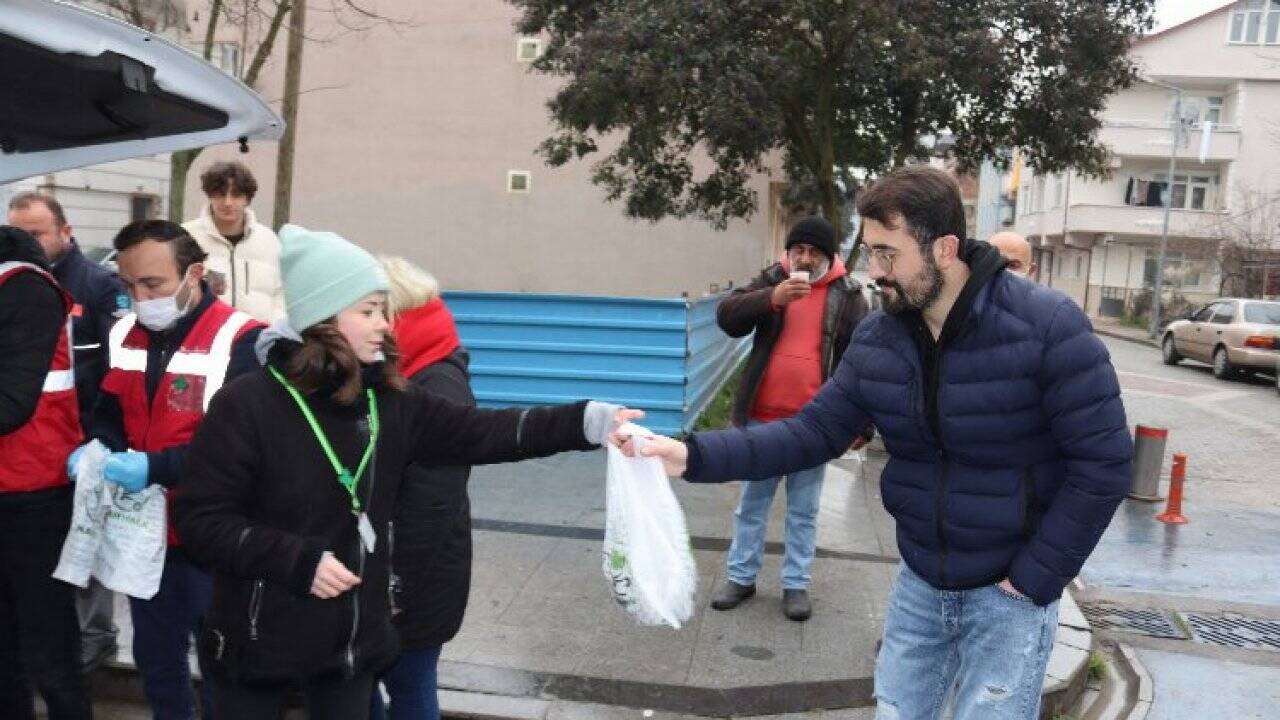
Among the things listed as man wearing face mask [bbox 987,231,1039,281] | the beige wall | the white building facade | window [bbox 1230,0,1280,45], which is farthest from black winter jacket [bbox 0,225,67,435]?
window [bbox 1230,0,1280,45]

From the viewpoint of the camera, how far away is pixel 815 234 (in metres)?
5.13

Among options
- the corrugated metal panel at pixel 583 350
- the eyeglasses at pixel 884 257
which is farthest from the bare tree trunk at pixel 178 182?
the eyeglasses at pixel 884 257

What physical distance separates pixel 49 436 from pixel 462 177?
23.6 m

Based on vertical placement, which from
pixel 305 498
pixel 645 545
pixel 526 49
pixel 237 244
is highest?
pixel 526 49

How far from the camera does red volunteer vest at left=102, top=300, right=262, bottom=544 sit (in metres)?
3.29

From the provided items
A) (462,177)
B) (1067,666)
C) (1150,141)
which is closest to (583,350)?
(1067,666)

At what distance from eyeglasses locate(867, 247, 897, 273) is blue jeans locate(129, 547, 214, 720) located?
7.93ft

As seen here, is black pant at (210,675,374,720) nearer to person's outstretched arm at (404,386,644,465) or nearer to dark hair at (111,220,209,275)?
person's outstretched arm at (404,386,644,465)

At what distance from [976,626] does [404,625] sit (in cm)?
160

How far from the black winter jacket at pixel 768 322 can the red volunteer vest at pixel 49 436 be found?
9.58 ft

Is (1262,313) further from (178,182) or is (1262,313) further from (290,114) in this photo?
(178,182)

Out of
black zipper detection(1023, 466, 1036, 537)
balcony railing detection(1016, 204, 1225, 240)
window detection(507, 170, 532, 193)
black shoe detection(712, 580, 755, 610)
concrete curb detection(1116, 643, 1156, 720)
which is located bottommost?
concrete curb detection(1116, 643, 1156, 720)

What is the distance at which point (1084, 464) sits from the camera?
8.51 feet

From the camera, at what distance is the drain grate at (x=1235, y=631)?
563 cm
